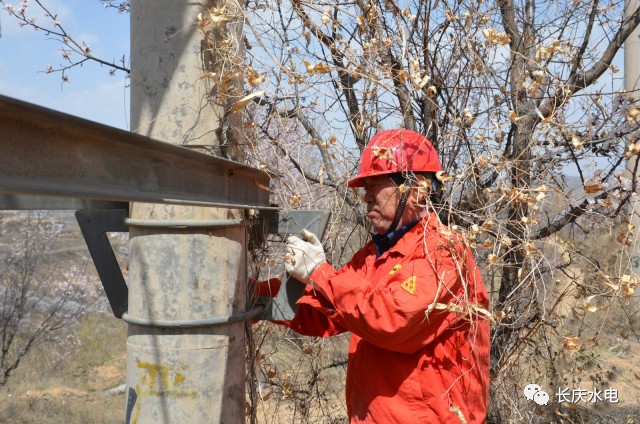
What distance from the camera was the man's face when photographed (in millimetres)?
2990

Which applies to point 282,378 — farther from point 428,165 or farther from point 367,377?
point 428,165

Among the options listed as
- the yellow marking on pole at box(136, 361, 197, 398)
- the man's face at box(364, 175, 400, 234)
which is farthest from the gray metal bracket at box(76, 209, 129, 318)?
the man's face at box(364, 175, 400, 234)

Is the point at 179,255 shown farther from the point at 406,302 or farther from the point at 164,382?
the point at 406,302


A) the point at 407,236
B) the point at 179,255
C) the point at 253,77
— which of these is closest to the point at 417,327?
the point at 407,236

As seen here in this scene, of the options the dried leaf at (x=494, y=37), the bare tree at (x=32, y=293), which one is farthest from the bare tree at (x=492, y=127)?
the bare tree at (x=32, y=293)

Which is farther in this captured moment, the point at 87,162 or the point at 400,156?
the point at 400,156

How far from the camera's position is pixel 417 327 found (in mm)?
2586

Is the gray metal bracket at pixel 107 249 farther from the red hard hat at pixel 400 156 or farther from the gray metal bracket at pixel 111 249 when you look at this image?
the red hard hat at pixel 400 156

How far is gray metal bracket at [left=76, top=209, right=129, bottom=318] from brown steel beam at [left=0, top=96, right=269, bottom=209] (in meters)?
0.83

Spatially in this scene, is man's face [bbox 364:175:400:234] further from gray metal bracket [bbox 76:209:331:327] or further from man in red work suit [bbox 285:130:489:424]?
gray metal bracket [bbox 76:209:331:327]

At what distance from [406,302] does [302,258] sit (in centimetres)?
56

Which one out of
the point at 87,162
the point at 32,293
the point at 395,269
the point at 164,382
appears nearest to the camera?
the point at 87,162

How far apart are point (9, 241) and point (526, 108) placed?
11.3 meters

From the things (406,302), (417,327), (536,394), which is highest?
(406,302)
